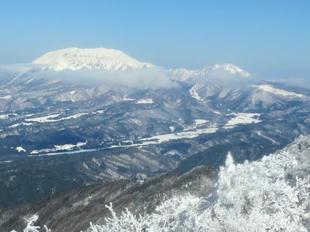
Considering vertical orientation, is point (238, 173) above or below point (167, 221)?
above

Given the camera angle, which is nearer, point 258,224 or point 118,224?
point 258,224

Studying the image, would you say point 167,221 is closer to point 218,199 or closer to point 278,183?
point 218,199

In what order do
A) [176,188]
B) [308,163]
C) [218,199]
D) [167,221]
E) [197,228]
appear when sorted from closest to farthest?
[197,228] → [218,199] → [167,221] → [308,163] → [176,188]

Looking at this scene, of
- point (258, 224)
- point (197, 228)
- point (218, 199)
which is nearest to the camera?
point (258, 224)

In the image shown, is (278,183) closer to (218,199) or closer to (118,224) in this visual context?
(218,199)

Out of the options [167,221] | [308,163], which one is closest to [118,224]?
[167,221]

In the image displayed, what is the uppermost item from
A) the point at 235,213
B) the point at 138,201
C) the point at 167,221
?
the point at 235,213
